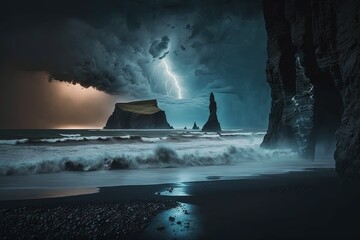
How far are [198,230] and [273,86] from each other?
75.3 feet

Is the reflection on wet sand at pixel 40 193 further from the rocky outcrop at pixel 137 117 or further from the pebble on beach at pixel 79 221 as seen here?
the rocky outcrop at pixel 137 117

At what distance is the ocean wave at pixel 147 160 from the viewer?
1260 centimetres

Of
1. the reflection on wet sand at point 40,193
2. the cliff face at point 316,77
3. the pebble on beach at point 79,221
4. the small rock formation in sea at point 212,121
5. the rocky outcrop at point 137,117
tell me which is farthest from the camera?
the rocky outcrop at point 137,117

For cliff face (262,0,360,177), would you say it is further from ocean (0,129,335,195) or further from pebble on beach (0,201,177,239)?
pebble on beach (0,201,177,239)

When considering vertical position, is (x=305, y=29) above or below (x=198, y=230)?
above

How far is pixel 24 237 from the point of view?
4402mm

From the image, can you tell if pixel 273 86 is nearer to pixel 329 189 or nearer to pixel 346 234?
pixel 329 189

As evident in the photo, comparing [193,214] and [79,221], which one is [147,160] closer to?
[193,214]

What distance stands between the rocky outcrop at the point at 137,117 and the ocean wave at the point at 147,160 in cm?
9552

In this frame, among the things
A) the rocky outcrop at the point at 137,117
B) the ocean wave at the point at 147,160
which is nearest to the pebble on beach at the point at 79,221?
the ocean wave at the point at 147,160

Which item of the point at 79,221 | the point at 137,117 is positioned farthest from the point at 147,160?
the point at 137,117

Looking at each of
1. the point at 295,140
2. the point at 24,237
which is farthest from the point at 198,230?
the point at 295,140

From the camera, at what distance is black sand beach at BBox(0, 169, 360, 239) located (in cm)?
459

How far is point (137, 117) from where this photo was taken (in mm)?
114750
